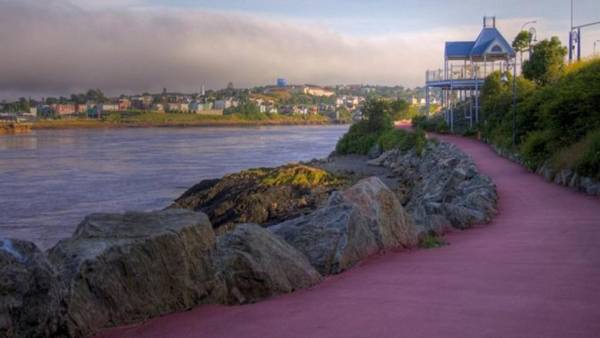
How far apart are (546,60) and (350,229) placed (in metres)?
30.3

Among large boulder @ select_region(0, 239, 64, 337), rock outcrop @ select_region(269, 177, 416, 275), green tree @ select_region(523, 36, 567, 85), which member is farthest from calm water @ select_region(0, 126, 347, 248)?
green tree @ select_region(523, 36, 567, 85)

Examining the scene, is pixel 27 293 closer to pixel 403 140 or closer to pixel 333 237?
pixel 333 237

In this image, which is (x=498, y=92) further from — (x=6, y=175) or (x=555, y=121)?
(x=6, y=175)

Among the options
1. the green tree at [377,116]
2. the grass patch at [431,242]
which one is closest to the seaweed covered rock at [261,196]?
the grass patch at [431,242]

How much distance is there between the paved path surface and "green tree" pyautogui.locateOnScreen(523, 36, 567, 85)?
2650 cm

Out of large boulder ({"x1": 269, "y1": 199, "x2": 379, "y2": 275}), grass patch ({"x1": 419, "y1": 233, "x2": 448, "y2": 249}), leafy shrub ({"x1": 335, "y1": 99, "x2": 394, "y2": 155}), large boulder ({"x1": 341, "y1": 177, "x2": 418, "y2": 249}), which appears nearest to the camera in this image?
large boulder ({"x1": 269, "y1": 199, "x2": 379, "y2": 275})

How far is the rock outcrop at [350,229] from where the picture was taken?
9156 millimetres

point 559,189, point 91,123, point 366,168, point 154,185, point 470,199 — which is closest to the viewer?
point 470,199

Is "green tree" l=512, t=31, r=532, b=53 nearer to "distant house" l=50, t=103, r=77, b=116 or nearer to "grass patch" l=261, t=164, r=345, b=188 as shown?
"grass patch" l=261, t=164, r=345, b=188

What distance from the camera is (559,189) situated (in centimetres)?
1730

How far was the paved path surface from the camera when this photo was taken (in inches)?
245

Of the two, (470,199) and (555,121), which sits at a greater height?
(555,121)

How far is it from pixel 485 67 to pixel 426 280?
120 ft

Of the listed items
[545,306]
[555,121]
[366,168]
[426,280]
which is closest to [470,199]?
[426,280]
